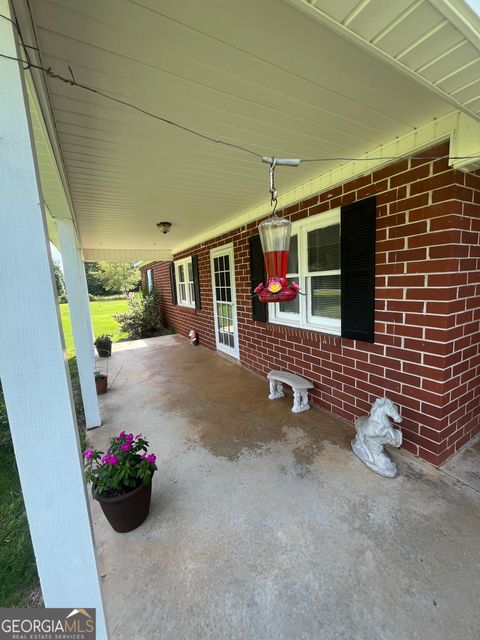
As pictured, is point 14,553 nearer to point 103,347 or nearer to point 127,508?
point 127,508

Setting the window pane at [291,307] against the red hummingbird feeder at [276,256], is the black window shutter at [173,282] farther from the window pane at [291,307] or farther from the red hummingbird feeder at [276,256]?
the red hummingbird feeder at [276,256]

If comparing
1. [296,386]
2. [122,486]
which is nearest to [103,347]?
[296,386]

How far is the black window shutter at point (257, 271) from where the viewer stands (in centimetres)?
386

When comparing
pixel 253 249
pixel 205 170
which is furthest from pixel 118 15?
pixel 253 249

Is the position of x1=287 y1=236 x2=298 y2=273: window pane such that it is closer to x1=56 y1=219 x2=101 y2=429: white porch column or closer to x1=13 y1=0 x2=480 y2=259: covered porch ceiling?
x1=13 y1=0 x2=480 y2=259: covered porch ceiling

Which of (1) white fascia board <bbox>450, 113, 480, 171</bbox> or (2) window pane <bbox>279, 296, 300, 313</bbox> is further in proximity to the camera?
(2) window pane <bbox>279, 296, 300, 313</bbox>

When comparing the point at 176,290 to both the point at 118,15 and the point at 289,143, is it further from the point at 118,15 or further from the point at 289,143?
the point at 118,15

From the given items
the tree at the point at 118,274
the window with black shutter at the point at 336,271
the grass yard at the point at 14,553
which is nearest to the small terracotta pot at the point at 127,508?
the grass yard at the point at 14,553

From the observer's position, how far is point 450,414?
218cm

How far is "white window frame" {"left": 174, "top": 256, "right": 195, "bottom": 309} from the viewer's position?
22.9 feet

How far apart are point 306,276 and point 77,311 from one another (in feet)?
8.53

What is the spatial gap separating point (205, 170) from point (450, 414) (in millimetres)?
2922

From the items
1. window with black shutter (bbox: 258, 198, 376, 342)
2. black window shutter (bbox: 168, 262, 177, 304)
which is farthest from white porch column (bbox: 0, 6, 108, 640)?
black window shutter (bbox: 168, 262, 177, 304)

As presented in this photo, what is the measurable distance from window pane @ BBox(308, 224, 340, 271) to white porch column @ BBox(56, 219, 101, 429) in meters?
2.54
